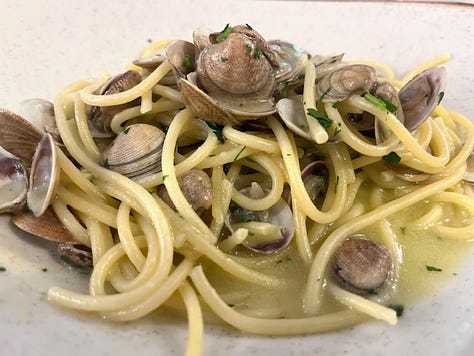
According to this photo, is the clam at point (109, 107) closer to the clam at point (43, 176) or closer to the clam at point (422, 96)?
the clam at point (43, 176)

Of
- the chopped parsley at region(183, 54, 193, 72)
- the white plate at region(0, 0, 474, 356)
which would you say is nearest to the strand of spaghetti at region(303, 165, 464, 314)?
the white plate at region(0, 0, 474, 356)

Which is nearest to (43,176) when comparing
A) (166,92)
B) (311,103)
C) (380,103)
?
(166,92)

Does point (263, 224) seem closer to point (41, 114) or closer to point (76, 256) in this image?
point (76, 256)

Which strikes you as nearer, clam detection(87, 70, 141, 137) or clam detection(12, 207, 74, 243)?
clam detection(12, 207, 74, 243)

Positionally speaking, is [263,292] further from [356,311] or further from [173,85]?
[173,85]

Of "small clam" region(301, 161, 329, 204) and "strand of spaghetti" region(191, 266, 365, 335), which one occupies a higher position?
"small clam" region(301, 161, 329, 204)

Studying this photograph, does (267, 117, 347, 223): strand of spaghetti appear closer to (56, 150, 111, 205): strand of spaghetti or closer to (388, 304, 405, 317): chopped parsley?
(388, 304, 405, 317): chopped parsley
